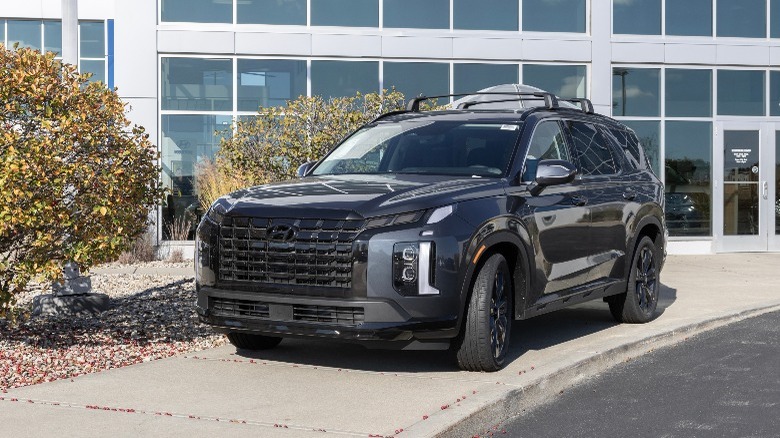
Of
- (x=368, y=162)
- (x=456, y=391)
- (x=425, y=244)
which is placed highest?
(x=368, y=162)

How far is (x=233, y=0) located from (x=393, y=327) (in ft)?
44.8

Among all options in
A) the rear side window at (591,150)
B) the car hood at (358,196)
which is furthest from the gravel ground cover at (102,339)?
the rear side window at (591,150)

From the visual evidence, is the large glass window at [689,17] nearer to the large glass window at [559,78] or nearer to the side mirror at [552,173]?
the large glass window at [559,78]

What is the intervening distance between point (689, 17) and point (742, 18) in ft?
3.68

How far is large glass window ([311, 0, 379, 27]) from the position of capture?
19828mm

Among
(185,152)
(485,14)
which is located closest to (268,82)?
(185,152)

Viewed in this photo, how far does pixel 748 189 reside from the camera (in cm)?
2123

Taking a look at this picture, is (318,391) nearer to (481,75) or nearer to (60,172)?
(60,172)

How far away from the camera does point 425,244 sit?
6938mm

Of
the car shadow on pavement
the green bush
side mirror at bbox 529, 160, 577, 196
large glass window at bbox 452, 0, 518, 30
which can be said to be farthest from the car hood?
Answer: large glass window at bbox 452, 0, 518, 30

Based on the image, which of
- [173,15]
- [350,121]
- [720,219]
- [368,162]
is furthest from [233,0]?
[368,162]

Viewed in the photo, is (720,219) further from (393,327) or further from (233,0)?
(393,327)

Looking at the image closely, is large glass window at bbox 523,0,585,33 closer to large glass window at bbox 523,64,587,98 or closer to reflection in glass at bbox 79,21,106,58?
large glass window at bbox 523,64,587,98

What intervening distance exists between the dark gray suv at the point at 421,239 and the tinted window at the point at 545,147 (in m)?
0.01
